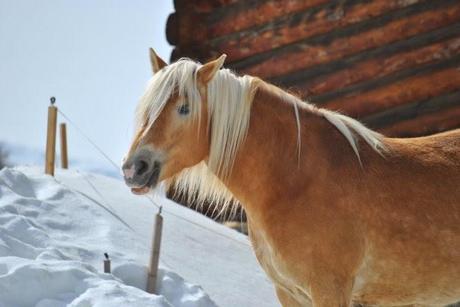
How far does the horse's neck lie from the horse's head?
259mm

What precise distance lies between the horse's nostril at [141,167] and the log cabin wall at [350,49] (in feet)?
14.4

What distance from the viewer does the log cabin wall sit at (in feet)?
28.7

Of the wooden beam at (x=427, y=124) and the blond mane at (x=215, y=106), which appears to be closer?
the blond mane at (x=215, y=106)

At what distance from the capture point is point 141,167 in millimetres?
4508

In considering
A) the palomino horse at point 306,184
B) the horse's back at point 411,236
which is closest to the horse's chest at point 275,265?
the palomino horse at point 306,184

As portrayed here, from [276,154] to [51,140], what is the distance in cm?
414

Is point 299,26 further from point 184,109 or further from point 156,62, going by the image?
point 184,109

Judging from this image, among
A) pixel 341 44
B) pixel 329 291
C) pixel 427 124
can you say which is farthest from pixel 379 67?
pixel 329 291

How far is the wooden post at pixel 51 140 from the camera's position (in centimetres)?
836

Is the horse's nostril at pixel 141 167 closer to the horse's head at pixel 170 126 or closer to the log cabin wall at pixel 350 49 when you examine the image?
the horse's head at pixel 170 126

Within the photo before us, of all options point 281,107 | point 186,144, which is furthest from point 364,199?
point 186,144

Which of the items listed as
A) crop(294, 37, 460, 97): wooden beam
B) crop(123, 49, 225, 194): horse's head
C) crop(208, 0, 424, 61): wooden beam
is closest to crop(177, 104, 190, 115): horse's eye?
crop(123, 49, 225, 194): horse's head

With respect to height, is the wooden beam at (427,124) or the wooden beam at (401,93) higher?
the wooden beam at (401,93)

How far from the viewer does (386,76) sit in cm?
895
